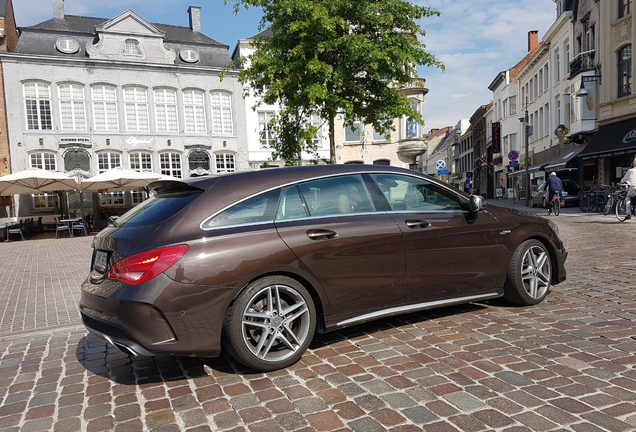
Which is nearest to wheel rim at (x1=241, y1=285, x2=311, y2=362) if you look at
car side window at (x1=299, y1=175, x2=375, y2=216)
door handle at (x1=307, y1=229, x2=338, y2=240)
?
door handle at (x1=307, y1=229, x2=338, y2=240)

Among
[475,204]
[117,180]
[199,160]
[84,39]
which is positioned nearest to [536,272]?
[475,204]

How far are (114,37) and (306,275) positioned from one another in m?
32.2

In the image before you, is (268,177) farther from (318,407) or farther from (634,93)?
(634,93)

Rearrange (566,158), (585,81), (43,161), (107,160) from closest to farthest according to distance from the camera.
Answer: (585,81) → (566,158) → (43,161) → (107,160)

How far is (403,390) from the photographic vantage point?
3062mm

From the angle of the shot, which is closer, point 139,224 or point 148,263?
point 148,263

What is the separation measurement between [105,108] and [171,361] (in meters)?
30.3

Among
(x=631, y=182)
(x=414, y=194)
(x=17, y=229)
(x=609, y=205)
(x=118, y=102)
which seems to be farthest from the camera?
(x=118, y=102)

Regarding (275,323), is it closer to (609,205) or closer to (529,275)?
(529,275)

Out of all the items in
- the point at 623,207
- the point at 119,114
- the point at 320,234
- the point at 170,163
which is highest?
the point at 119,114

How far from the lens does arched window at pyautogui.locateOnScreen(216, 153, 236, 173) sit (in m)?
33.4

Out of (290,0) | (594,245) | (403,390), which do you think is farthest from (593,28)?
(403,390)

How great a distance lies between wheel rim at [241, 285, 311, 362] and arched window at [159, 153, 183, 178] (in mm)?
29929

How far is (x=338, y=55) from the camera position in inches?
603
